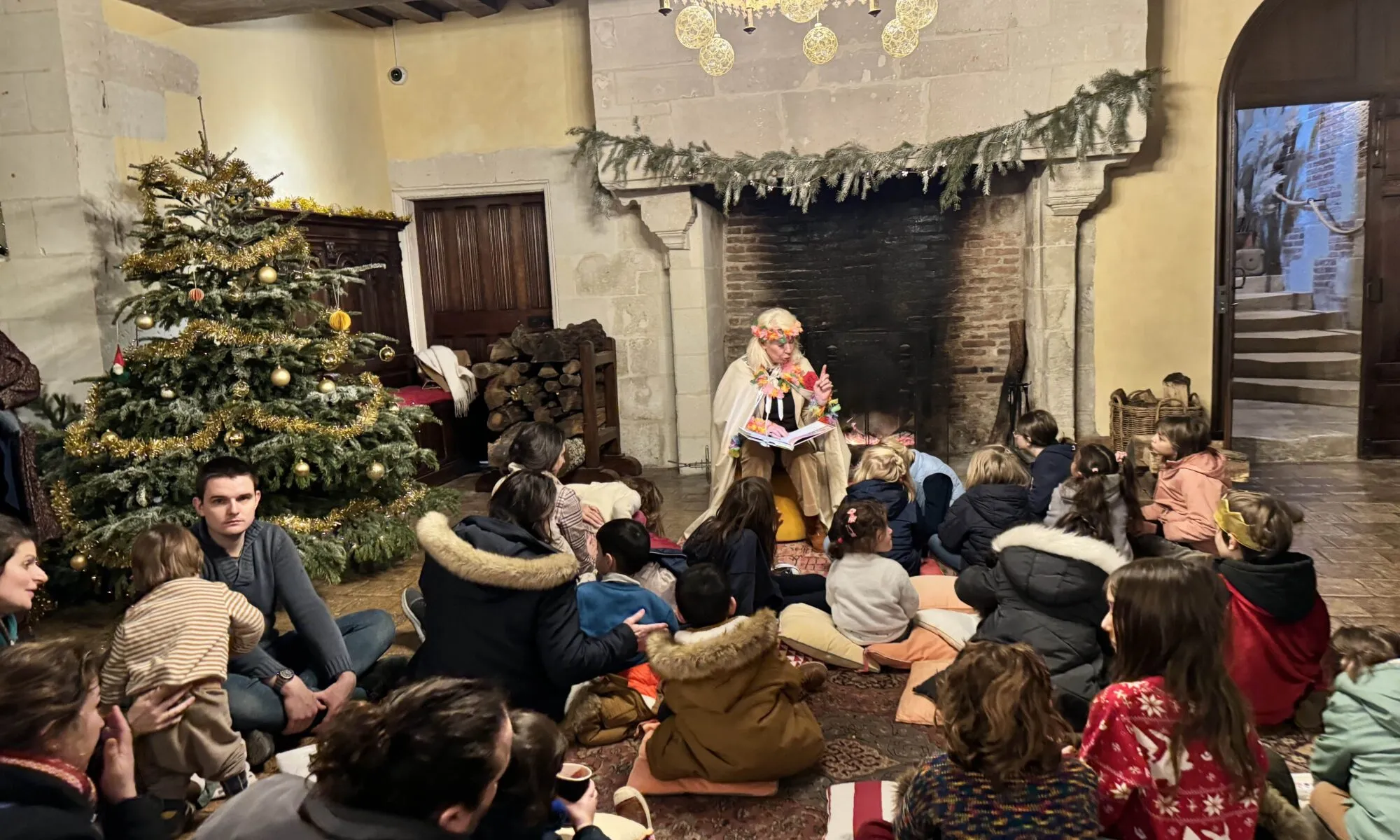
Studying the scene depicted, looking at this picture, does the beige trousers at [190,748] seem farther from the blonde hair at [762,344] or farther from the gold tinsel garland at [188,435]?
the blonde hair at [762,344]

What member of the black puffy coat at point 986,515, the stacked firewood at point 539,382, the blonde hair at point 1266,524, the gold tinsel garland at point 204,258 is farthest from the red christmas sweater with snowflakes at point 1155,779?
the stacked firewood at point 539,382

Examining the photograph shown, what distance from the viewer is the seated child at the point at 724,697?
2504 millimetres

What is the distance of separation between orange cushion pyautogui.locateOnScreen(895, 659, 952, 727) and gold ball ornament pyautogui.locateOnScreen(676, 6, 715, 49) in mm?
2955

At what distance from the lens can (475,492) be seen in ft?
21.3

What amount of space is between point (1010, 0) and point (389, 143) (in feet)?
15.3

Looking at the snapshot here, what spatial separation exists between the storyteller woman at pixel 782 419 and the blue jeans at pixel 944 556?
0.75m

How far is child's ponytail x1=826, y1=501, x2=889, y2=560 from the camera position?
340 centimetres

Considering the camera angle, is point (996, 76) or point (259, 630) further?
point (996, 76)

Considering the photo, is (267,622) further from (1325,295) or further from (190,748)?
(1325,295)

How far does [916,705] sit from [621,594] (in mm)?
Result: 1026

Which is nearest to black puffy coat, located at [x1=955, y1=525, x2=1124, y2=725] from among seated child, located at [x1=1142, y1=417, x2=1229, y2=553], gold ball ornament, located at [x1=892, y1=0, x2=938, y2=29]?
seated child, located at [x1=1142, y1=417, x2=1229, y2=553]

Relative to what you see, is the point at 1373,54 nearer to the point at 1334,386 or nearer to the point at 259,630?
the point at 1334,386

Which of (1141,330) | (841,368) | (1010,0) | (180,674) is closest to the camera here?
(180,674)

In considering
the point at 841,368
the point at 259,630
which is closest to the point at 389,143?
the point at 841,368
